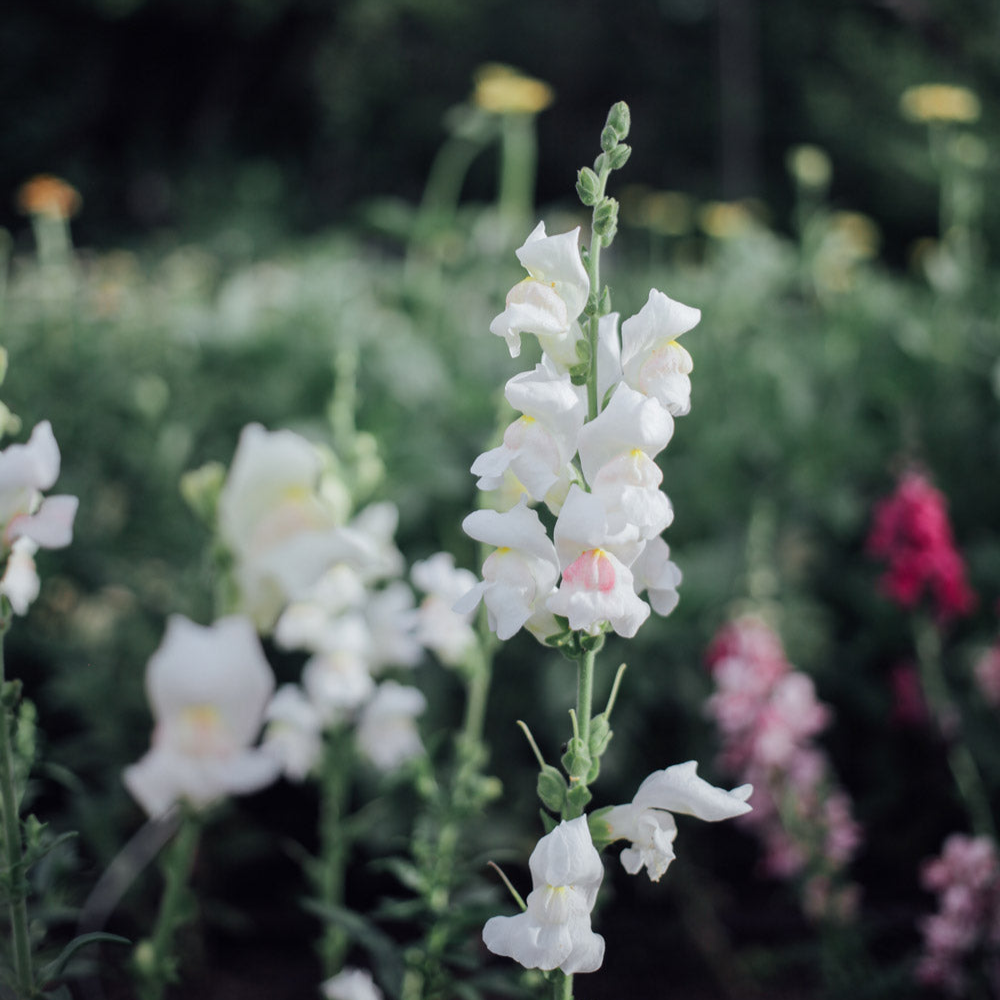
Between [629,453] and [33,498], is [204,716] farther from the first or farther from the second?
[629,453]

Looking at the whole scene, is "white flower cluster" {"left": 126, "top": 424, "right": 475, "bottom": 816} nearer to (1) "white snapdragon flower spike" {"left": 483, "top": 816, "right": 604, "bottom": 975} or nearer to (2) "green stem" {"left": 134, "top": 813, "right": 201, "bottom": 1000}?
(2) "green stem" {"left": 134, "top": 813, "right": 201, "bottom": 1000}

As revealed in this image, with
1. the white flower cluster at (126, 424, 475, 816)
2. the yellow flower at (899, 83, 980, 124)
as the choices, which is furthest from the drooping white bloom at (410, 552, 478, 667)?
the yellow flower at (899, 83, 980, 124)

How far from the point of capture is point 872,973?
1921 mm

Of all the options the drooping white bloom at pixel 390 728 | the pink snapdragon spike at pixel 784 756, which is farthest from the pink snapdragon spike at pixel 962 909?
the drooping white bloom at pixel 390 728

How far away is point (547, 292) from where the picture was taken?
0.88 metres

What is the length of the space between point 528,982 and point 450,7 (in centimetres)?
1920

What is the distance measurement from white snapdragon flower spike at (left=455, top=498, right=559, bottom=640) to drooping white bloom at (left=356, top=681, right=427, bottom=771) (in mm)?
679

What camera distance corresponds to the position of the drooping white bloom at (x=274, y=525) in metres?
0.98

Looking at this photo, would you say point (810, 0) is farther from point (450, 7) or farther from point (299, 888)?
point (299, 888)

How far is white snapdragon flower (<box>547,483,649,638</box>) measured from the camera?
834 mm

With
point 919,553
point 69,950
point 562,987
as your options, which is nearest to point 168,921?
point 69,950

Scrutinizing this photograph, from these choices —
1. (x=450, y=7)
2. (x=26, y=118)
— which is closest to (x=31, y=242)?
(x=26, y=118)

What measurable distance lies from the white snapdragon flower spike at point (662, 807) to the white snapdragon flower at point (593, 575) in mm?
145

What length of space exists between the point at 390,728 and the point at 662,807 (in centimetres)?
76
